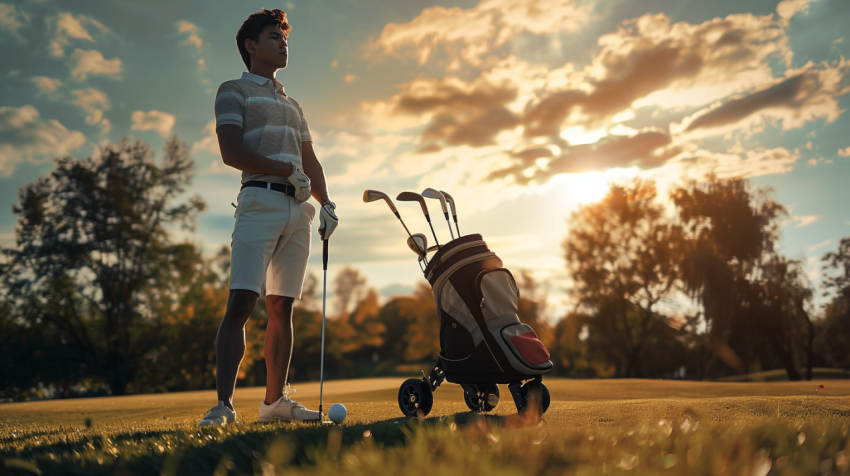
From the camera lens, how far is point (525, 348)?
391cm

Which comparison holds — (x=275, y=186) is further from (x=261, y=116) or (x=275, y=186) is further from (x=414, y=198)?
(x=414, y=198)

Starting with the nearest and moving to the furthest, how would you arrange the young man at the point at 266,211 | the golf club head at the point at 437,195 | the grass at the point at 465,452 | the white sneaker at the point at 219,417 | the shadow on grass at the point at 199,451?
the grass at the point at 465,452 → the shadow on grass at the point at 199,451 → the white sneaker at the point at 219,417 → the young man at the point at 266,211 → the golf club head at the point at 437,195

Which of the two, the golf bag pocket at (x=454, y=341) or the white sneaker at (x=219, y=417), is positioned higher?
the golf bag pocket at (x=454, y=341)

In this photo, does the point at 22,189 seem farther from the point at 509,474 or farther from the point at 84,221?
the point at 509,474

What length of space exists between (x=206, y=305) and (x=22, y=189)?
11.5 m

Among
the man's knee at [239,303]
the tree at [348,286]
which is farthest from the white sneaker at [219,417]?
the tree at [348,286]

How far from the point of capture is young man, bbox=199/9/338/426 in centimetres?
398

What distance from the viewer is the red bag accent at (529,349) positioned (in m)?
3.89

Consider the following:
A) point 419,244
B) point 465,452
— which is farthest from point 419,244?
point 465,452

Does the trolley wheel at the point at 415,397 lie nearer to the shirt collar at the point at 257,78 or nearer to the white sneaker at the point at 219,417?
the white sneaker at the point at 219,417

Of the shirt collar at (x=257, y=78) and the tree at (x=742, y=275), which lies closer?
the shirt collar at (x=257, y=78)

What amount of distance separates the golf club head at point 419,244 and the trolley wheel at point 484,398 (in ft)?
3.83

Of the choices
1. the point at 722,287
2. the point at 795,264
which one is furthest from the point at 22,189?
the point at 795,264

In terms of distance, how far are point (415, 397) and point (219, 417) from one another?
1492 mm
